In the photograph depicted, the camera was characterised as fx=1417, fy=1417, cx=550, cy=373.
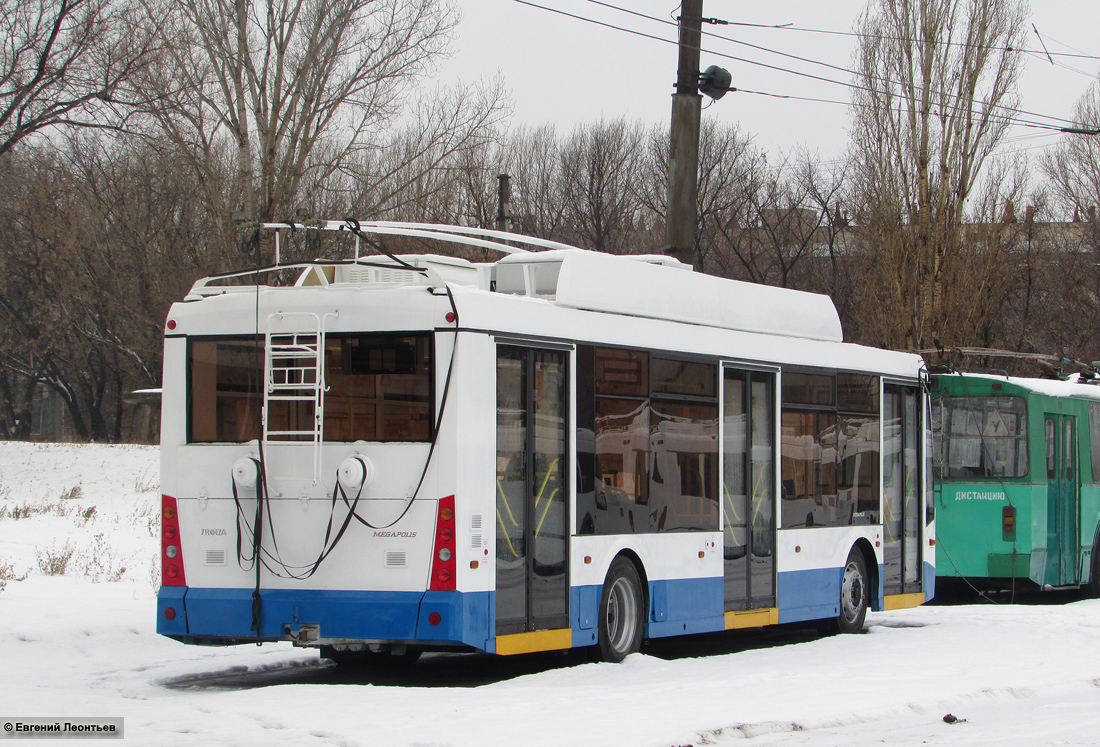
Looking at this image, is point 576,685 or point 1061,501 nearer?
point 576,685

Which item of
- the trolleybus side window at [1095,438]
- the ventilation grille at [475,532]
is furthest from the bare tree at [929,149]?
the ventilation grille at [475,532]

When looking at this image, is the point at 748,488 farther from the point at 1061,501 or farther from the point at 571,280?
the point at 1061,501

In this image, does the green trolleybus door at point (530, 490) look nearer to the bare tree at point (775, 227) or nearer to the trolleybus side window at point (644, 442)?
the trolleybus side window at point (644, 442)

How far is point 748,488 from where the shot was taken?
42.8ft

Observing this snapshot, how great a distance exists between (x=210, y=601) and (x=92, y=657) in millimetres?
2091

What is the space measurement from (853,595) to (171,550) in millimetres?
7629

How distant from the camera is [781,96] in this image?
745 inches

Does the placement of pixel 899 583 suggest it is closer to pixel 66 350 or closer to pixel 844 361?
pixel 844 361

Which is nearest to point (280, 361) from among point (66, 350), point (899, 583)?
point (899, 583)

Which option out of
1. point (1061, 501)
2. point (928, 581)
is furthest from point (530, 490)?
point (1061, 501)

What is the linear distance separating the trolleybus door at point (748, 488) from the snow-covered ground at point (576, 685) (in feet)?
2.13

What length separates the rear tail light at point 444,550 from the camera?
9.43 m

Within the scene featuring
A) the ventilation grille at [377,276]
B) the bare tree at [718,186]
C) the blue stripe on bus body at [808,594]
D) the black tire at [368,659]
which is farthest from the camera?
the bare tree at [718,186]

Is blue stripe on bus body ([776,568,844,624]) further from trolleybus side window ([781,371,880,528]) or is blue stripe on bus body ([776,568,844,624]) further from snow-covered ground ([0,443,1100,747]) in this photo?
trolleybus side window ([781,371,880,528])
